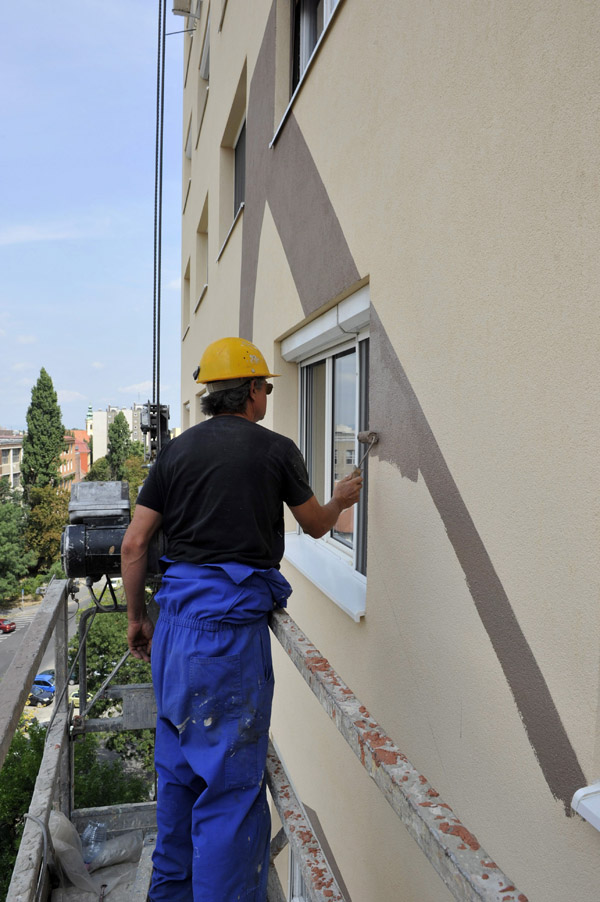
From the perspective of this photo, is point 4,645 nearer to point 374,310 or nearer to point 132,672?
point 132,672

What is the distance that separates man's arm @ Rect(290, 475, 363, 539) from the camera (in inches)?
92.1

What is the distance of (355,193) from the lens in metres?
2.73

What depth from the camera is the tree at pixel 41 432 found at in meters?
55.8

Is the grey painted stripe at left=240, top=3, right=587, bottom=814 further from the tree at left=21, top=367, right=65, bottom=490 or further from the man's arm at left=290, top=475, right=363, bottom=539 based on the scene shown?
the tree at left=21, top=367, right=65, bottom=490

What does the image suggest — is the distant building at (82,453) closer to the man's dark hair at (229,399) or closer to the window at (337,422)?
the window at (337,422)

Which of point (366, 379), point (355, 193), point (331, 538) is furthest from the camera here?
point (331, 538)

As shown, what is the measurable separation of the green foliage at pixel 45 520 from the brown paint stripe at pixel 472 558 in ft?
190

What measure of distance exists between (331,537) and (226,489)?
6.01 ft

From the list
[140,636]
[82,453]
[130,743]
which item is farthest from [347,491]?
[82,453]

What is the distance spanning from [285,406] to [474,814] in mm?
3077

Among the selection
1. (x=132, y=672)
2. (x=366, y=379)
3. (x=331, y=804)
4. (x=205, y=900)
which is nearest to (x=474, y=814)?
(x=205, y=900)

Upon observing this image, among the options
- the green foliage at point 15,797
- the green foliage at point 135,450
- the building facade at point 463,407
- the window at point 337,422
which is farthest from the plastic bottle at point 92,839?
the green foliage at point 135,450

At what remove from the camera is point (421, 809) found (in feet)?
3.17

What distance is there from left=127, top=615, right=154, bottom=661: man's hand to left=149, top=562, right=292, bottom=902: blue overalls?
20.9 inches
